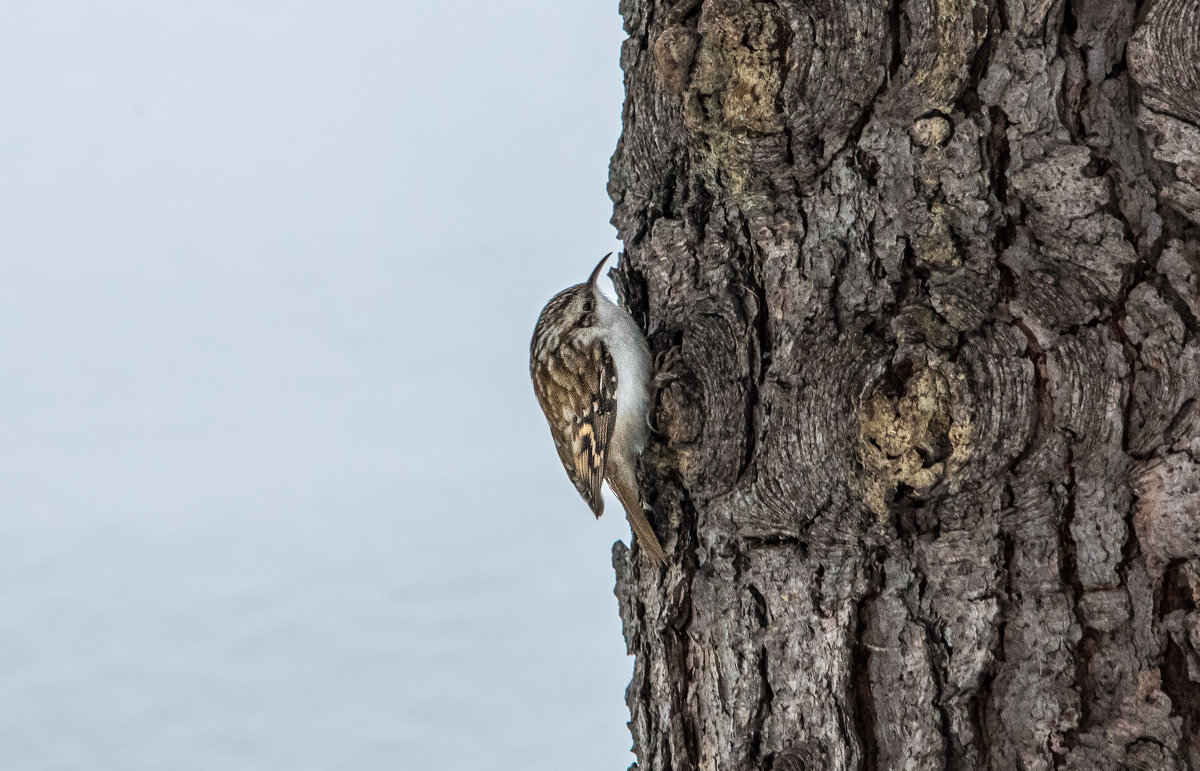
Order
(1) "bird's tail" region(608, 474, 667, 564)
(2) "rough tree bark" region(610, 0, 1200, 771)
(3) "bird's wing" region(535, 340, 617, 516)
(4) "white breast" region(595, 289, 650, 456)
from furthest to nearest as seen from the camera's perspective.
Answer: (3) "bird's wing" region(535, 340, 617, 516)
(4) "white breast" region(595, 289, 650, 456)
(1) "bird's tail" region(608, 474, 667, 564)
(2) "rough tree bark" region(610, 0, 1200, 771)

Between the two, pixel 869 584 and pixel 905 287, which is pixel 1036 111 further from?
pixel 869 584

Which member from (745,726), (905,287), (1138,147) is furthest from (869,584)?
(1138,147)

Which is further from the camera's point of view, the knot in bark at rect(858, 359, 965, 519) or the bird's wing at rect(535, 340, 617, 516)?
the bird's wing at rect(535, 340, 617, 516)

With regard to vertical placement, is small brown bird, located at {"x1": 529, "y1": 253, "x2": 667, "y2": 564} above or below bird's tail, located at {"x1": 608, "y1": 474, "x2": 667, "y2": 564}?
above

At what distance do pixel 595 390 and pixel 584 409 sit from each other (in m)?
0.09

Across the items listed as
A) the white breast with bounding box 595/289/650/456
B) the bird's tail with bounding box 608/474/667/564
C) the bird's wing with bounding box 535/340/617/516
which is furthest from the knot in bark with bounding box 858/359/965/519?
the bird's wing with bounding box 535/340/617/516

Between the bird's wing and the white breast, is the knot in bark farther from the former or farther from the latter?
the bird's wing

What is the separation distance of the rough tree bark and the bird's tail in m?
0.08

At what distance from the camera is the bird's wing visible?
258cm

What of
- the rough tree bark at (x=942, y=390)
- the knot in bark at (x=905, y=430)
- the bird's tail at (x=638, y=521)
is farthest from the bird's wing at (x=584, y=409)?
the knot in bark at (x=905, y=430)

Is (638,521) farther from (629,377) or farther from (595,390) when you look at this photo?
(595,390)

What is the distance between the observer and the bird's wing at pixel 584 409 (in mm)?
2584

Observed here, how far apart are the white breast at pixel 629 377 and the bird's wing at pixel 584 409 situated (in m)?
0.06

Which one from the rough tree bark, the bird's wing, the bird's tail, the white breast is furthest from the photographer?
the bird's wing
